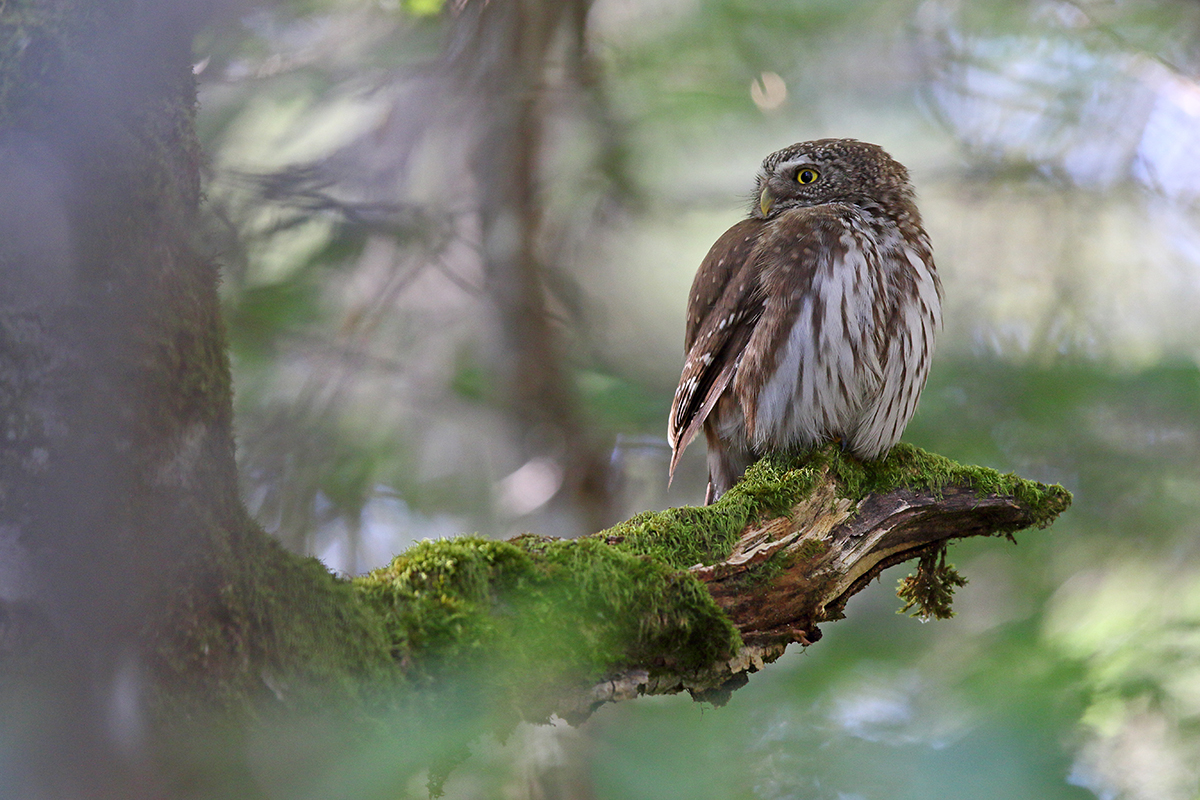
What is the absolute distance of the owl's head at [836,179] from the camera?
3.35 meters

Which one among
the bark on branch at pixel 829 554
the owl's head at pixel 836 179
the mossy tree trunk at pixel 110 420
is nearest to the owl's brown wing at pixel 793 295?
the owl's head at pixel 836 179

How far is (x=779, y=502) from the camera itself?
8.55ft

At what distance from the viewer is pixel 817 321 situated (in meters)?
3.00

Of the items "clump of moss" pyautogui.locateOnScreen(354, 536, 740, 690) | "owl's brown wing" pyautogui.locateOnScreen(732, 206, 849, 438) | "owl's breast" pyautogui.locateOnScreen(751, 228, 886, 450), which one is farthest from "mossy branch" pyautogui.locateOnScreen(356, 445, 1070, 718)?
"owl's brown wing" pyautogui.locateOnScreen(732, 206, 849, 438)

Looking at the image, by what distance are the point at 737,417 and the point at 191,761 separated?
Result: 236cm

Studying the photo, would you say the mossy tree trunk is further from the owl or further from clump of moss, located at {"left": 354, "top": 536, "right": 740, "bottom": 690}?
the owl

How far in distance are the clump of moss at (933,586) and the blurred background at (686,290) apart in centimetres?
33

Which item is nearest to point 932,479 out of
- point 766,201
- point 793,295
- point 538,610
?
point 793,295

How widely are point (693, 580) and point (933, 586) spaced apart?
132cm

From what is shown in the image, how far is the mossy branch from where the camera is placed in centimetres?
174

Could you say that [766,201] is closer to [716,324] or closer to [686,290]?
[716,324]

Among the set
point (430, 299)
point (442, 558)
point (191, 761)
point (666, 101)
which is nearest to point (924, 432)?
point (666, 101)

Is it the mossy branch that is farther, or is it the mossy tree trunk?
the mossy branch

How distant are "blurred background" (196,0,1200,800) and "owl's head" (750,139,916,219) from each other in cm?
97
